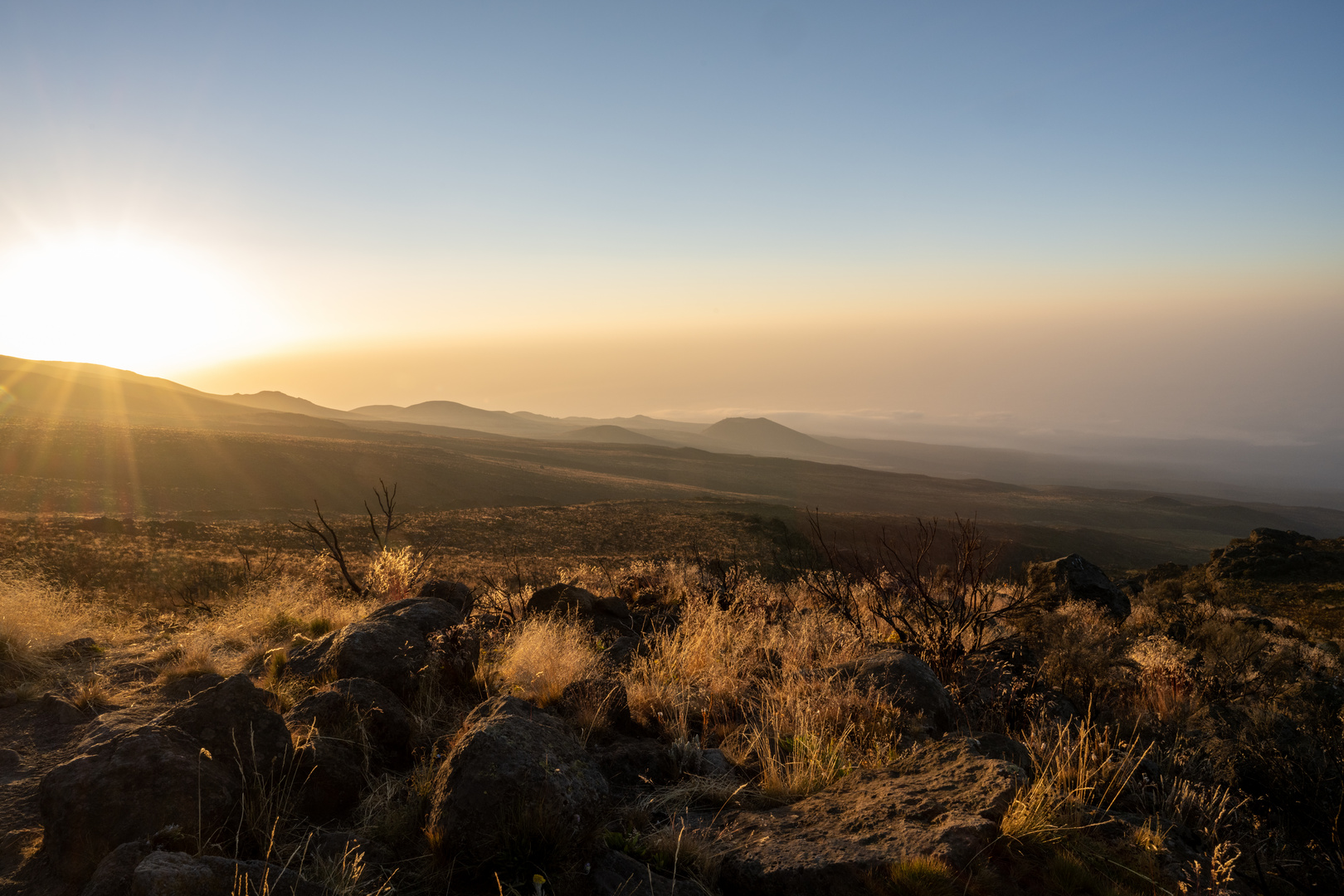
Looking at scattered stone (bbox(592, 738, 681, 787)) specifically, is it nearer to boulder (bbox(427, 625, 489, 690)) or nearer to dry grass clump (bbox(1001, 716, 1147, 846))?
boulder (bbox(427, 625, 489, 690))

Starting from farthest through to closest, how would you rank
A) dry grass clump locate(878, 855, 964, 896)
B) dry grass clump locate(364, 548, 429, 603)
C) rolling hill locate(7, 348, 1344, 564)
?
rolling hill locate(7, 348, 1344, 564) < dry grass clump locate(364, 548, 429, 603) < dry grass clump locate(878, 855, 964, 896)

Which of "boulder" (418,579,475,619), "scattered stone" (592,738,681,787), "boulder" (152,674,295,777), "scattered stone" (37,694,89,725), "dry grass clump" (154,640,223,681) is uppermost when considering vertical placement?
"boulder" (152,674,295,777)

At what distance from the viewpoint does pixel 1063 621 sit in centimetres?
1076

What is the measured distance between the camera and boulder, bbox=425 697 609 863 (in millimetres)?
2643

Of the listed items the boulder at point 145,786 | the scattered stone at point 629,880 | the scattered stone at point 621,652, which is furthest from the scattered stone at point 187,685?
the scattered stone at point 629,880

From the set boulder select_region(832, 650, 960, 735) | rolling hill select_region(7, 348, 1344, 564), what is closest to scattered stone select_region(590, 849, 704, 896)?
boulder select_region(832, 650, 960, 735)

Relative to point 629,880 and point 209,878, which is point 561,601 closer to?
point 629,880

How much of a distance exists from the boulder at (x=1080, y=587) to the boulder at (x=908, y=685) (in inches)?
369

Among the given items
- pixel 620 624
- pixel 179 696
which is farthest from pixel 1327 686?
pixel 179 696

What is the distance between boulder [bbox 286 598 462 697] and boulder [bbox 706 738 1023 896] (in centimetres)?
263

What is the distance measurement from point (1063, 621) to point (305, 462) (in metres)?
53.6

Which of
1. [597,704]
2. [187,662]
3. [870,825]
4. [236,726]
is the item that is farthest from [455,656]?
[870,825]

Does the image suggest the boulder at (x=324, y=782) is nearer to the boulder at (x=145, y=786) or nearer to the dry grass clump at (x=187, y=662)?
the boulder at (x=145, y=786)

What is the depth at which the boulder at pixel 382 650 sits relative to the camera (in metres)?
4.49
